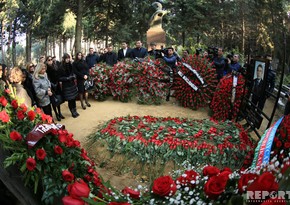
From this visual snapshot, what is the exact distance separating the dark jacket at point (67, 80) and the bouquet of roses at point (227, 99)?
403 centimetres

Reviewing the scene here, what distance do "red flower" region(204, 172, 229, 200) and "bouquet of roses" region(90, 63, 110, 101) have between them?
27.7 feet

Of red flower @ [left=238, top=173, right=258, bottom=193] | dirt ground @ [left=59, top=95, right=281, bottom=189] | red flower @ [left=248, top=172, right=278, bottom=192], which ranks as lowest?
dirt ground @ [left=59, top=95, right=281, bottom=189]

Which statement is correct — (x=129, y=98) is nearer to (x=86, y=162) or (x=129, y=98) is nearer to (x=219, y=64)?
(x=219, y=64)

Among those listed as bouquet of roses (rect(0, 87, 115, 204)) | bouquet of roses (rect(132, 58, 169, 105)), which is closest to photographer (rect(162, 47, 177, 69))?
bouquet of roses (rect(132, 58, 169, 105))

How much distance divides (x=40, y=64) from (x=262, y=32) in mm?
22511

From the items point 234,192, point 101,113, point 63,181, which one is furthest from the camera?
point 101,113

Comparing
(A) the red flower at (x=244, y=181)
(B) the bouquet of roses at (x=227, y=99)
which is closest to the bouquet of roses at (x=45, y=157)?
(A) the red flower at (x=244, y=181)

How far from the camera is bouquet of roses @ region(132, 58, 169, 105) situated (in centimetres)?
965

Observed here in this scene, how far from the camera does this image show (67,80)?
801cm

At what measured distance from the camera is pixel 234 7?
2602 centimetres

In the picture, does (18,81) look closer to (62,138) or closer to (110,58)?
(62,138)

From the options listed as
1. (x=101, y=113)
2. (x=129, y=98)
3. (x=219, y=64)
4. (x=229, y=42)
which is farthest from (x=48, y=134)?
(x=229, y=42)

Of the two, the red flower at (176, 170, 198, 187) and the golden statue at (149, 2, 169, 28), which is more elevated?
the golden statue at (149, 2, 169, 28)

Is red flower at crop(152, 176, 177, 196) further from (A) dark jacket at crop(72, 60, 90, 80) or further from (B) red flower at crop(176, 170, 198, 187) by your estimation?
(A) dark jacket at crop(72, 60, 90, 80)
